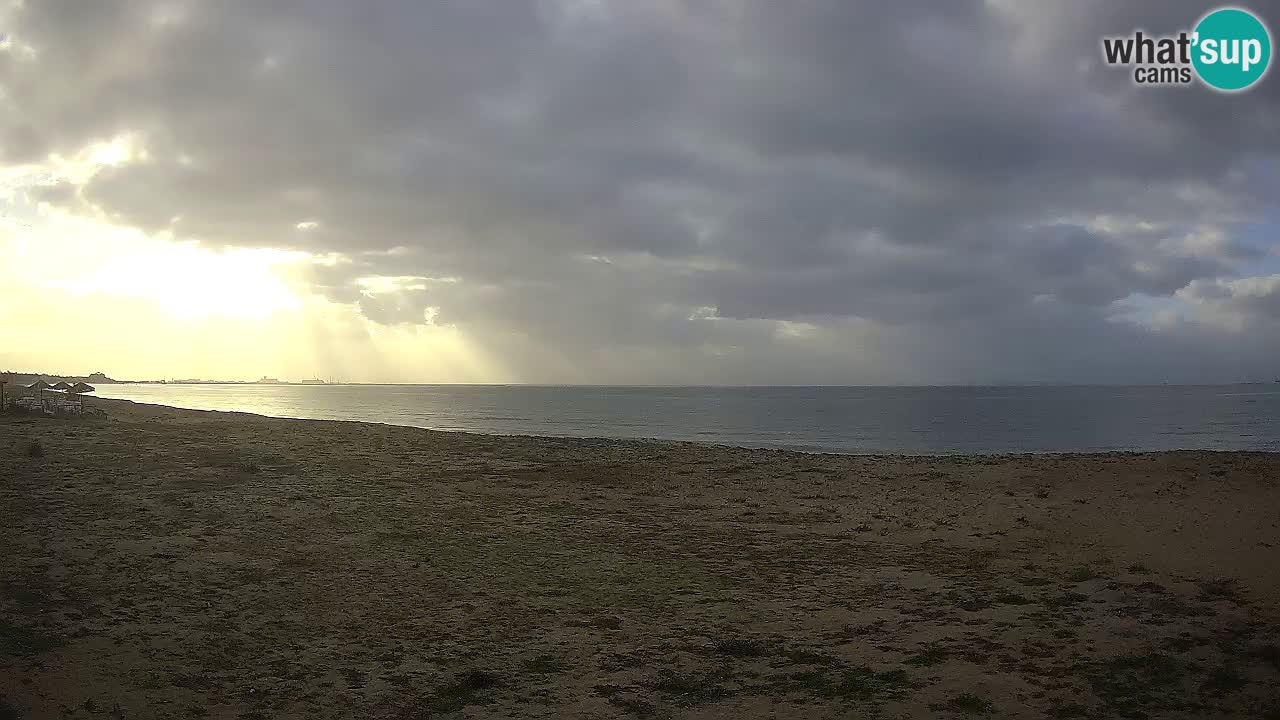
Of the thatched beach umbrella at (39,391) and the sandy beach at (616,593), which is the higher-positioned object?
the thatched beach umbrella at (39,391)

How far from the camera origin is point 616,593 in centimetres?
1271

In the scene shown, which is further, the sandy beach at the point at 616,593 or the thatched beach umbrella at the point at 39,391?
the thatched beach umbrella at the point at 39,391

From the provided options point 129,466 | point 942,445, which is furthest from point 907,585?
point 942,445

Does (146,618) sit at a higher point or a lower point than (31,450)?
lower

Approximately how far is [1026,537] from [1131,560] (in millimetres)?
2579

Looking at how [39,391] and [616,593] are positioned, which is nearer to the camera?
[616,593]

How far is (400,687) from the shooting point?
8.98 metres

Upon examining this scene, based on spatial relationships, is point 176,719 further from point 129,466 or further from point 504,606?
point 129,466

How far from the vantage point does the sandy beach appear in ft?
28.0

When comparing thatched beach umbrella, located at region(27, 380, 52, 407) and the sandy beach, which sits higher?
thatched beach umbrella, located at region(27, 380, 52, 407)

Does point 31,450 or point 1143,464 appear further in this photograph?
point 1143,464

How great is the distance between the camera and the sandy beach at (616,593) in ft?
28.0

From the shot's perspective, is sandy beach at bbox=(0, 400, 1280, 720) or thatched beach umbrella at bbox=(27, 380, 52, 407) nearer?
sandy beach at bbox=(0, 400, 1280, 720)

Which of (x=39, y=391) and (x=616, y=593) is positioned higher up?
(x=39, y=391)
